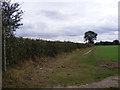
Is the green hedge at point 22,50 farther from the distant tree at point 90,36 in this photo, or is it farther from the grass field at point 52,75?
the distant tree at point 90,36

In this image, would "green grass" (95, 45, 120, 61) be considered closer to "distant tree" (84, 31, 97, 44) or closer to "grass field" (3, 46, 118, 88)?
"grass field" (3, 46, 118, 88)

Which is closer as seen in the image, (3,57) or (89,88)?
(89,88)

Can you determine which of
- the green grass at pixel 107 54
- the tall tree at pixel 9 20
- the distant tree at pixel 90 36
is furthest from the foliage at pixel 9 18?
the distant tree at pixel 90 36

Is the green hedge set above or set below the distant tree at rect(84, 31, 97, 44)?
below

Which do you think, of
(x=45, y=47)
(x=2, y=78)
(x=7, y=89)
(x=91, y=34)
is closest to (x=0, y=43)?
(x=2, y=78)

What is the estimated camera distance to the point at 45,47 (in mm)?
18578

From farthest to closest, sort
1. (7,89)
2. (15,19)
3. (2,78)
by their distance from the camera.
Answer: (15,19) → (2,78) → (7,89)

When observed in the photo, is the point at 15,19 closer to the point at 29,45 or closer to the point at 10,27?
the point at 10,27

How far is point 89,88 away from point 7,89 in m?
3.27

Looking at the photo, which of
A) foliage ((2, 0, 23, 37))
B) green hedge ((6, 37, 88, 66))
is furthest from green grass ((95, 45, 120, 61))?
foliage ((2, 0, 23, 37))

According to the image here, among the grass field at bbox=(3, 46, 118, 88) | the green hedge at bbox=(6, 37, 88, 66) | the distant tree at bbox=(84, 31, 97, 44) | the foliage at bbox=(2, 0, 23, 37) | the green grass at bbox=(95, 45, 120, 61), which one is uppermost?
the distant tree at bbox=(84, 31, 97, 44)

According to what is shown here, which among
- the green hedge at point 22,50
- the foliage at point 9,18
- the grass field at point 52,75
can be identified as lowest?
the grass field at point 52,75

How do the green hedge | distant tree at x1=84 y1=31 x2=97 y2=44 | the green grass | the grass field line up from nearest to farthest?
the grass field
the green hedge
the green grass
distant tree at x1=84 y1=31 x2=97 y2=44

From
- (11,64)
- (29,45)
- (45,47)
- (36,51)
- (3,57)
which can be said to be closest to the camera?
(3,57)
